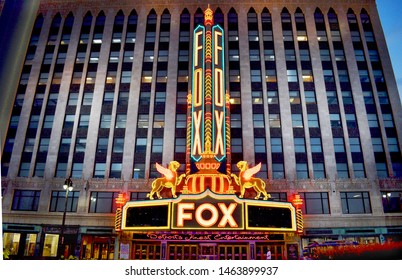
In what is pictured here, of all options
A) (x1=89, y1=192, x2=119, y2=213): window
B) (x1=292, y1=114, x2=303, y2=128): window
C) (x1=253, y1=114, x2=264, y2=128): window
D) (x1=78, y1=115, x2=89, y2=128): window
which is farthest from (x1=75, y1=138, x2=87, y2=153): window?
(x1=292, y1=114, x2=303, y2=128): window

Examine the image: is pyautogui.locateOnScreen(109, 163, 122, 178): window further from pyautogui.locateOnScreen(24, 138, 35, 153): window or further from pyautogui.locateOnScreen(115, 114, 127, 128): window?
pyautogui.locateOnScreen(24, 138, 35, 153): window

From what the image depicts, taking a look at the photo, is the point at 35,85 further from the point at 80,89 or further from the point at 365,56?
the point at 365,56

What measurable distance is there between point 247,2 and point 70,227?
3108 cm

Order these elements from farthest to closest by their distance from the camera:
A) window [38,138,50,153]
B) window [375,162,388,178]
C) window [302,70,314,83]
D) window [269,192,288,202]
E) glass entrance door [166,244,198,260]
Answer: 1. window [302,70,314,83]
2. window [38,138,50,153]
3. window [375,162,388,178]
4. window [269,192,288,202]
5. glass entrance door [166,244,198,260]

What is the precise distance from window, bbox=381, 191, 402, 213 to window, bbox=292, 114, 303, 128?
9.73 m

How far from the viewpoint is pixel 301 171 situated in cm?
3048

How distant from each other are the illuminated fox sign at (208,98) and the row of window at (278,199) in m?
8.71

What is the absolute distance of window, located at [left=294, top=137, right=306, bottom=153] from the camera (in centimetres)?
3131

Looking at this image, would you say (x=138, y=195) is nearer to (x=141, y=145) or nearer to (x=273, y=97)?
(x=141, y=145)

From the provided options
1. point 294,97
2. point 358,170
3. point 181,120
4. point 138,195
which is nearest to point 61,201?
point 138,195

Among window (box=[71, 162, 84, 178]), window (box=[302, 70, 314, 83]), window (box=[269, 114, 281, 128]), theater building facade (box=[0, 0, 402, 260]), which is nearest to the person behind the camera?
theater building facade (box=[0, 0, 402, 260])
